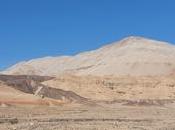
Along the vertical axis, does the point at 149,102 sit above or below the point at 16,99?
above

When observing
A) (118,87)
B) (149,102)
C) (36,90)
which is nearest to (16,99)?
A: (36,90)

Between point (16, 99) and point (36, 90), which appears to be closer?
point (16, 99)

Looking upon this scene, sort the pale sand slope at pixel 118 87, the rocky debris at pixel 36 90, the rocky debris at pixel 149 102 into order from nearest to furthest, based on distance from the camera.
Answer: the rocky debris at pixel 36 90
the rocky debris at pixel 149 102
the pale sand slope at pixel 118 87

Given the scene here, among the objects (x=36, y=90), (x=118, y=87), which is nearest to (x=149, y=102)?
(x=118, y=87)

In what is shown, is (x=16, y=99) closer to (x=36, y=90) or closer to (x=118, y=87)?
(x=36, y=90)

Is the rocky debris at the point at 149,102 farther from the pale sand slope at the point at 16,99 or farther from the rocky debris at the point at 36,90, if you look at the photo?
the pale sand slope at the point at 16,99

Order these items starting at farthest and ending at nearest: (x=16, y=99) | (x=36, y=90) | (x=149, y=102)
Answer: (x=149, y=102) < (x=36, y=90) < (x=16, y=99)

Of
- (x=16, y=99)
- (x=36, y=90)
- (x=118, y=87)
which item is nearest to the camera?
(x=16, y=99)

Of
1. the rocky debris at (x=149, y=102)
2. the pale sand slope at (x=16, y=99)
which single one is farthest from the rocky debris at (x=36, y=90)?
the pale sand slope at (x=16, y=99)

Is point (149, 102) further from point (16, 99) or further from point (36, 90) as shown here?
point (16, 99)

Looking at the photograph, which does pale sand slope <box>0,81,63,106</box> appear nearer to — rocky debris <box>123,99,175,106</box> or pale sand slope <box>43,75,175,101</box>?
rocky debris <box>123,99,175,106</box>

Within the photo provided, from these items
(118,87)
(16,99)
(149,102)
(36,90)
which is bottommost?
(16,99)

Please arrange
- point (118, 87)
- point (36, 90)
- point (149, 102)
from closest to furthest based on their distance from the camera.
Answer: point (36, 90), point (149, 102), point (118, 87)

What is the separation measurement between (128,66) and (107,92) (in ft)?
246
